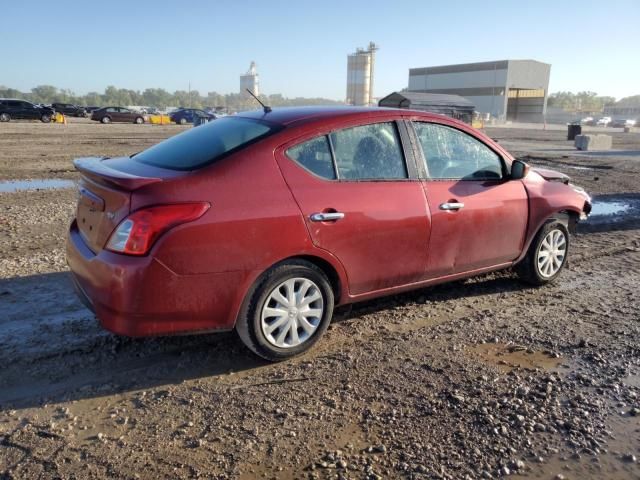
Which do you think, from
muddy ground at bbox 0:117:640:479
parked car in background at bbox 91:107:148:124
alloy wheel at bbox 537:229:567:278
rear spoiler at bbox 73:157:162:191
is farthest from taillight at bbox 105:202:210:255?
parked car in background at bbox 91:107:148:124

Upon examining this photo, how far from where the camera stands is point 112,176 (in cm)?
333

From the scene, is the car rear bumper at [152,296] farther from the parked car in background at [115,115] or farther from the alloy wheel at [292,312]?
the parked car in background at [115,115]

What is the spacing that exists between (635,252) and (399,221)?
171 inches

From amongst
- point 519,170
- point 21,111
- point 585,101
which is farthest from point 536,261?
point 585,101

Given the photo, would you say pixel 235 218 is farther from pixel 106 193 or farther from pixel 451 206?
pixel 451 206

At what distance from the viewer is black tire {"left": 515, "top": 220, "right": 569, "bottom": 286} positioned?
5152mm

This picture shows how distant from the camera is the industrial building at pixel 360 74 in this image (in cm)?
11175

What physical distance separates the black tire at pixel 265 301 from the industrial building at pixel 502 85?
92.4 metres

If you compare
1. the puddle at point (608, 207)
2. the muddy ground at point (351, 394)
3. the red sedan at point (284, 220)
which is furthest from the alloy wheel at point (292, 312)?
the puddle at point (608, 207)

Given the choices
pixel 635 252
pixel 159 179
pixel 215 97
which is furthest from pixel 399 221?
pixel 215 97

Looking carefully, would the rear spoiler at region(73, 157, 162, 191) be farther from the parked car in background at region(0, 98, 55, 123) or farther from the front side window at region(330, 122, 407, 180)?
the parked car in background at region(0, 98, 55, 123)

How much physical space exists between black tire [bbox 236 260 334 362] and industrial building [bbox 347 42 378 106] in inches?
4348

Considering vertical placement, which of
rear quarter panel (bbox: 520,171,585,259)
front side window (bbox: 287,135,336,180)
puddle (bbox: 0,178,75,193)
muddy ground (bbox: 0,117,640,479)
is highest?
front side window (bbox: 287,135,336,180)

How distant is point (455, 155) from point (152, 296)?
2.79 m
